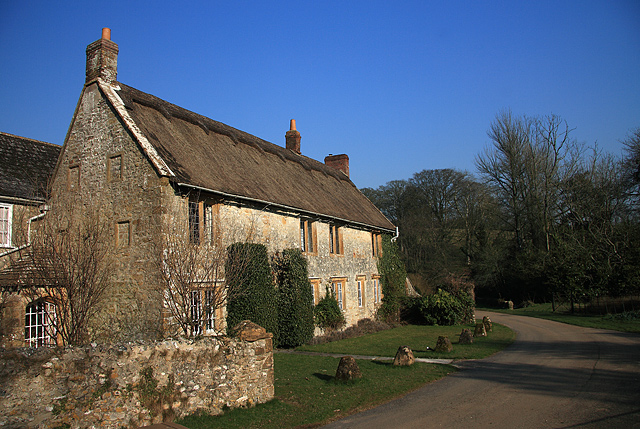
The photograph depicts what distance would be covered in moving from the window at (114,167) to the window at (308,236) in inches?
317

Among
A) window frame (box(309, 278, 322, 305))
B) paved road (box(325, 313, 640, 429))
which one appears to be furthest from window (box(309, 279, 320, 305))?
paved road (box(325, 313, 640, 429))

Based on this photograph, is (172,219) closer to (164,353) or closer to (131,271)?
(131,271)

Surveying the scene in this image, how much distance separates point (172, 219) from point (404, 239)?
119 feet

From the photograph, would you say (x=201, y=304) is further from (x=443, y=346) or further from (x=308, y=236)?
(x=308, y=236)

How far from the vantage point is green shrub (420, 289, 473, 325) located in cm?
2475

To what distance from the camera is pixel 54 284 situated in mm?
10516

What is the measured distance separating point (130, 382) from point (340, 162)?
88.6 ft

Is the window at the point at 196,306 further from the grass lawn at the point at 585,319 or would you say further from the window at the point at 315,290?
the grass lawn at the point at 585,319

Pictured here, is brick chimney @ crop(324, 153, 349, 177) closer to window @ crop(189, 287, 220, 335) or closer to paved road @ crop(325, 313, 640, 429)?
paved road @ crop(325, 313, 640, 429)

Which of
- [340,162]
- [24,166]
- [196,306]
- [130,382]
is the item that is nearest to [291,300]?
[196,306]

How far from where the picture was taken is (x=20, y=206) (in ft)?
54.4

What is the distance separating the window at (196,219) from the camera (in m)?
14.1

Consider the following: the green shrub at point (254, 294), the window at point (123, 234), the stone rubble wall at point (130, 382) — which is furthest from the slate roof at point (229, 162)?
the stone rubble wall at point (130, 382)

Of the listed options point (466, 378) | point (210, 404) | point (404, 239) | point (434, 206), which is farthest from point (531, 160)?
point (210, 404)
